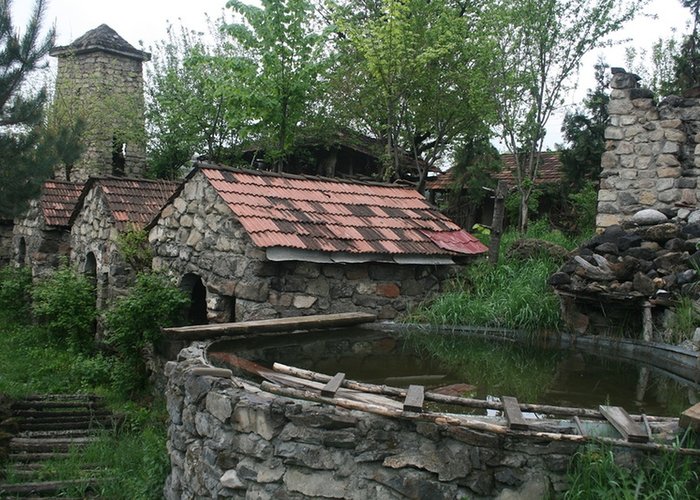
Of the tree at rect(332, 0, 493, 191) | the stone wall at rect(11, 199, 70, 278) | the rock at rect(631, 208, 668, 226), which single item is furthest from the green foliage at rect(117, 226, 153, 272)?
the rock at rect(631, 208, 668, 226)

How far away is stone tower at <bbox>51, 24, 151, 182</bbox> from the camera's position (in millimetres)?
20078

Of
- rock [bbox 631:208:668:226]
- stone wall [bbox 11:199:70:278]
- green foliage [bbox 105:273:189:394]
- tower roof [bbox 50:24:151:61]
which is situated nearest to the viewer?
rock [bbox 631:208:668:226]

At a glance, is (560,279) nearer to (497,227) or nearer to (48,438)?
(497,227)

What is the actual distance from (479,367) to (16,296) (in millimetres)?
12377

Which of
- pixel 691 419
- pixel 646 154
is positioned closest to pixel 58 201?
pixel 646 154

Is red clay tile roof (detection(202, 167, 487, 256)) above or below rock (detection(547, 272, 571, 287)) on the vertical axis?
above

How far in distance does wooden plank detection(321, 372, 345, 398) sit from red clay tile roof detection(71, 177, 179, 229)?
732cm

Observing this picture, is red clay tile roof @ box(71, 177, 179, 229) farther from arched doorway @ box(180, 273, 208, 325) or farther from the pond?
the pond

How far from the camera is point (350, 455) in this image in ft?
12.6

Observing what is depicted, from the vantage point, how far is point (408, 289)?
313 inches

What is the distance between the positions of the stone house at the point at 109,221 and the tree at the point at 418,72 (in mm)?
4714

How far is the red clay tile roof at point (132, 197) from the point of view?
35.8 ft

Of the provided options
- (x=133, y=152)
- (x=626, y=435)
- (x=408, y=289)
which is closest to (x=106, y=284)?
(x=408, y=289)

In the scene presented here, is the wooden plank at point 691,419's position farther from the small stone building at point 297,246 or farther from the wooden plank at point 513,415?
the small stone building at point 297,246
